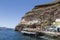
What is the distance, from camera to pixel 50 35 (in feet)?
229

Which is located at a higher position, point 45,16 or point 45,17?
point 45,16

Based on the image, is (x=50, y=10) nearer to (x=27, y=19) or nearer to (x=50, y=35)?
(x=27, y=19)

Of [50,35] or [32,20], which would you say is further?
[32,20]

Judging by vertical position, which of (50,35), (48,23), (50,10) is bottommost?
(50,35)

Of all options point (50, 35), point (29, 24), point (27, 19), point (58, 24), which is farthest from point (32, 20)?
point (50, 35)

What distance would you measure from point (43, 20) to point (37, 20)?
16.7 ft

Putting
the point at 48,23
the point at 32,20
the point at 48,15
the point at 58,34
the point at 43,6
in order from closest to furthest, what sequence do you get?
the point at 58,34 → the point at 48,23 → the point at 48,15 → the point at 32,20 → the point at 43,6

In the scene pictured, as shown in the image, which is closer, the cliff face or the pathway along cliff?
the pathway along cliff

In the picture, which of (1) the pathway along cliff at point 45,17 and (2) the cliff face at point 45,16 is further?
(2) the cliff face at point 45,16

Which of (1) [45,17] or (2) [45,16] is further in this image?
(2) [45,16]

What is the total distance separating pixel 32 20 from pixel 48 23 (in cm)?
1935

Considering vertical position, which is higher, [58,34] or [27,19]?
[27,19]

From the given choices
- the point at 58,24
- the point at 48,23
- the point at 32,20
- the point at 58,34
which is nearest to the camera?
the point at 58,34

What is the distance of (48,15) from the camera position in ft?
358
